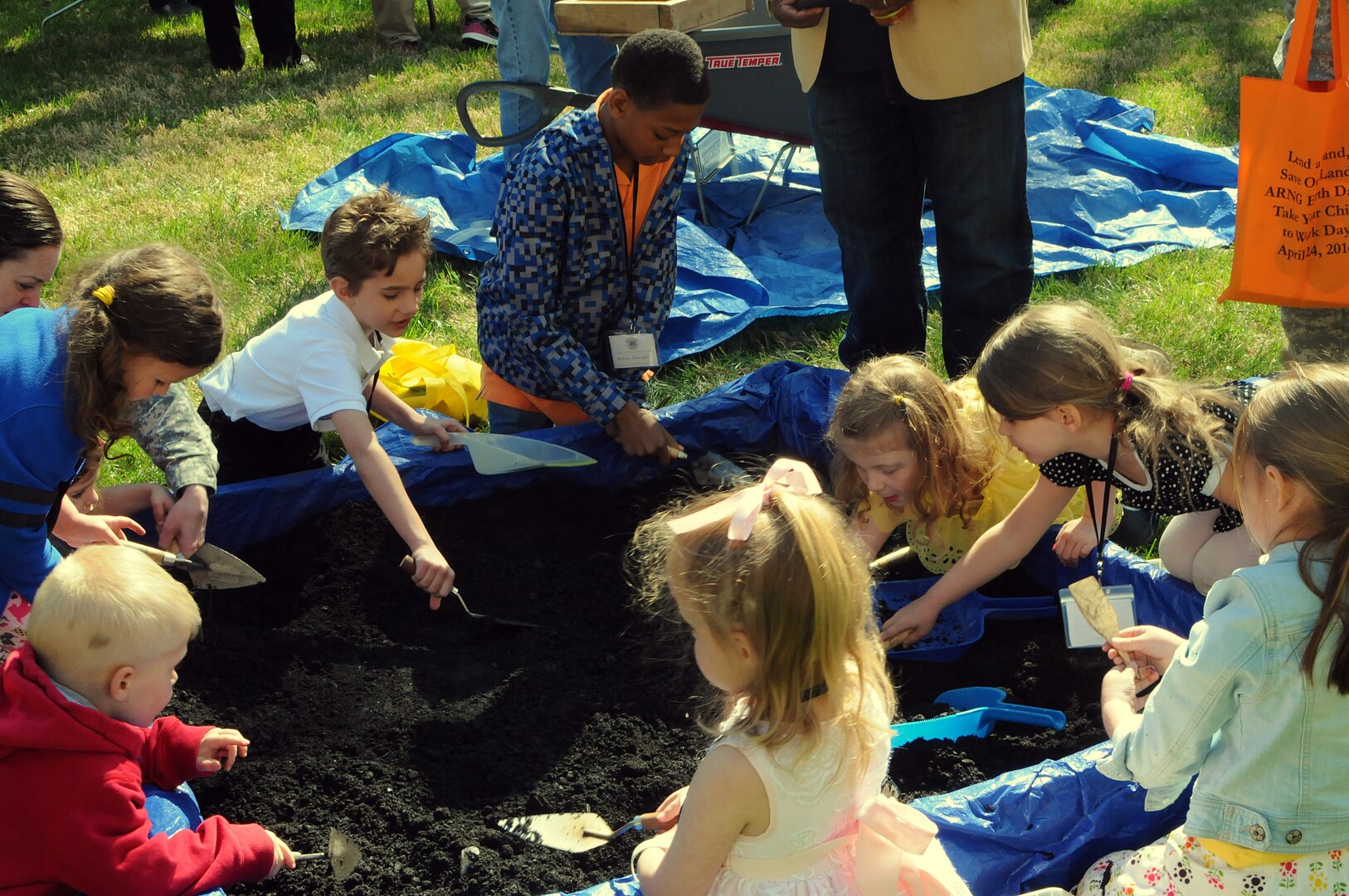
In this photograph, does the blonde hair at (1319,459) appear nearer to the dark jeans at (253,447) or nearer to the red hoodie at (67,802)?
the red hoodie at (67,802)

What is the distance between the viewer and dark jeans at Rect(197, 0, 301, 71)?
21.9 ft

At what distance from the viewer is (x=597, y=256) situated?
104 inches

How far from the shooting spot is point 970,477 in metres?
2.29

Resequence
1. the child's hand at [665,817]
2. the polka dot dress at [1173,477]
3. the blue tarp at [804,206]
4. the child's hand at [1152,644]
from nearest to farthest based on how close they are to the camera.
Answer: the child's hand at [665,817] → the child's hand at [1152,644] → the polka dot dress at [1173,477] → the blue tarp at [804,206]

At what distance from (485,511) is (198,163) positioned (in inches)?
138

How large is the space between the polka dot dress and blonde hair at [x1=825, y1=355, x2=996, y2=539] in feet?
0.62

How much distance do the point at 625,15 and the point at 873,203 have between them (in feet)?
4.06

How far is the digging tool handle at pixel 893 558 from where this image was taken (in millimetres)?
2384

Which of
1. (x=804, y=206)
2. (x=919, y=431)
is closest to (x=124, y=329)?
(x=919, y=431)

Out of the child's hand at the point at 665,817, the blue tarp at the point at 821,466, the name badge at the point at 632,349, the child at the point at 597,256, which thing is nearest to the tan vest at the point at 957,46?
the child at the point at 597,256

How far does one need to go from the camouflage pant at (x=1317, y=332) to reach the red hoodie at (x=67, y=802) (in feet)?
8.63

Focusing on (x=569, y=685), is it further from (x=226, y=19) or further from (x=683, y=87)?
(x=226, y=19)

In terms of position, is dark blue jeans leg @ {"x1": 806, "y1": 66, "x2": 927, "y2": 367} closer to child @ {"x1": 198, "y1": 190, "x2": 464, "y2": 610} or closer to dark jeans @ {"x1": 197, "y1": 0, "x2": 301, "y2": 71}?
child @ {"x1": 198, "y1": 190, "x2": 464, "y2": 610}

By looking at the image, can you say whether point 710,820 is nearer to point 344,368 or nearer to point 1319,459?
point 1319,459
